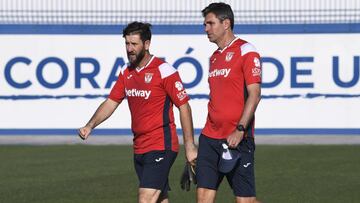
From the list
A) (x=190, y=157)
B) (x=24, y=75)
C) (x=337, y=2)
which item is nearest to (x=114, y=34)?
(x=24, y=75)

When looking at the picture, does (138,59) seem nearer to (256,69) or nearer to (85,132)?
(85,132)

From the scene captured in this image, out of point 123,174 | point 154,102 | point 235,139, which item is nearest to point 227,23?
point 154,102

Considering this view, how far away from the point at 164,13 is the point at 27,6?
2743mm

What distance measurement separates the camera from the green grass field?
1344cm

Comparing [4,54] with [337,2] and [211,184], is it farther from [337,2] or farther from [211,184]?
[211,184]

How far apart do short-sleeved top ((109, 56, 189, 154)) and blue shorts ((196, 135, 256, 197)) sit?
402mm

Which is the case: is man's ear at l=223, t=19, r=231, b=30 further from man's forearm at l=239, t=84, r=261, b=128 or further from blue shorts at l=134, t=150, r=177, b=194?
blue shorts at l=134, t=150, r=177, b=194

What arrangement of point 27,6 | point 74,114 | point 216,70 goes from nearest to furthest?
point 216,70 → point 74,114 → point 27,6

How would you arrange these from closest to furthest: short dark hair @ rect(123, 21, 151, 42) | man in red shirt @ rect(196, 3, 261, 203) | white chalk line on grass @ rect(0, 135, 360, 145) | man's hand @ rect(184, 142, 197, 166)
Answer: man in red shirt @ rect(196, 3, 261, 203) → man's hand @ rect(184, 142, 197, 166) → short dark hair @ rect(123, 21, 151, 42) → white chalk line on grass @ rect(0, 135, 360, 145)

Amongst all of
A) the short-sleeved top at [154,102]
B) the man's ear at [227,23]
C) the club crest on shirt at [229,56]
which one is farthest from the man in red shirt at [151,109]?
the man's ear at [227,23]

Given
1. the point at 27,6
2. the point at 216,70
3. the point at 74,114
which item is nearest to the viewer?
the point at 216,70

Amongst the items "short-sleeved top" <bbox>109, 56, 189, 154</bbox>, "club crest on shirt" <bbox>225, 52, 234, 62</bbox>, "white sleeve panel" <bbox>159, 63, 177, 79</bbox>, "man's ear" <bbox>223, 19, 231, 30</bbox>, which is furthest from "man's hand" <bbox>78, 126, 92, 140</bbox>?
"man's ear" <bbox>223, 19, 231, 30</bbox>

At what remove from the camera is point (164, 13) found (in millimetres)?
22406

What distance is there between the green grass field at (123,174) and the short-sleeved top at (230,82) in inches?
142
